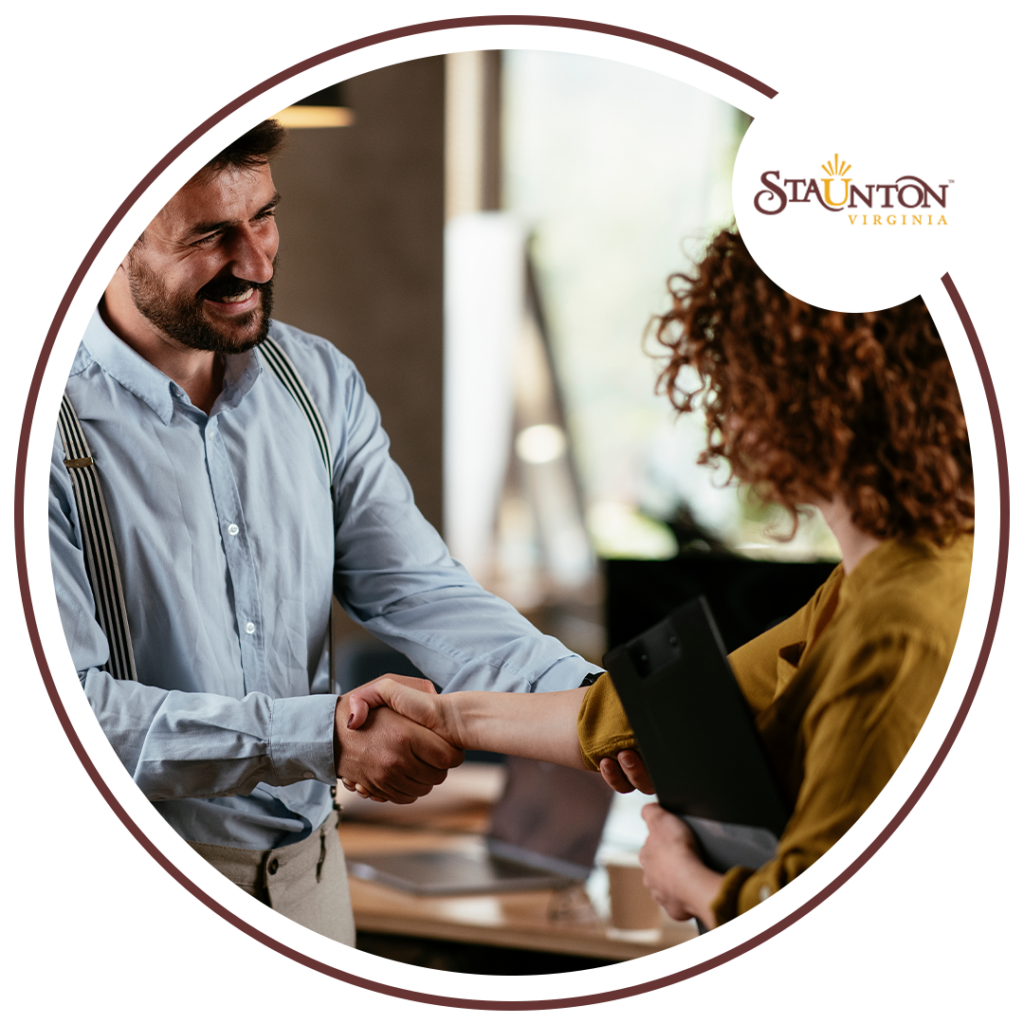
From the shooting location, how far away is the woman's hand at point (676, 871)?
33.4 inches

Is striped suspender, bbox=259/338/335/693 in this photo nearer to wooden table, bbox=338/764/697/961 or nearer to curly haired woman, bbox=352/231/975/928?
curly haired woman, bbox=352/231/975/928

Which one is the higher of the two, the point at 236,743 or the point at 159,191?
the point at 159,191

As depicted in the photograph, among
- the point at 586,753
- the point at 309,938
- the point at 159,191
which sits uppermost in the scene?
the point at 159,191

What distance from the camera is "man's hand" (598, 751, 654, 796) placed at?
34.7 inches

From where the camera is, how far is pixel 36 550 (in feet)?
2.99

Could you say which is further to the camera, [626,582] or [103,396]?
[626,582]

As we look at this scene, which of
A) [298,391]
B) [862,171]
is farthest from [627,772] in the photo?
[862,171]

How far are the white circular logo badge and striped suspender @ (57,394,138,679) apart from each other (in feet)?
1.81

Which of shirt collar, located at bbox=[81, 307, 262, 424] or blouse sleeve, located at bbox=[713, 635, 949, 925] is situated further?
shirt collar, located at bbox=[81, 307, 262, 424]

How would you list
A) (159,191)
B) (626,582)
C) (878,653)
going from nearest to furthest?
(878,653) → (159,191) → (626,582)

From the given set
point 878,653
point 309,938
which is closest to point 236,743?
point 309,938

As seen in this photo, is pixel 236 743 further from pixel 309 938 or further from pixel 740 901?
pixel 740 901

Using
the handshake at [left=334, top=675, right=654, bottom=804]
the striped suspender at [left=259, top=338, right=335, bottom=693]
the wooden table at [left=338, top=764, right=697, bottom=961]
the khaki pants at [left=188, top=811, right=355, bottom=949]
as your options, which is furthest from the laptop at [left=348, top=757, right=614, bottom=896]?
the striped suspender at [left=259, top=338, right=335, bottom=693]

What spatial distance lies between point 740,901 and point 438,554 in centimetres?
36
